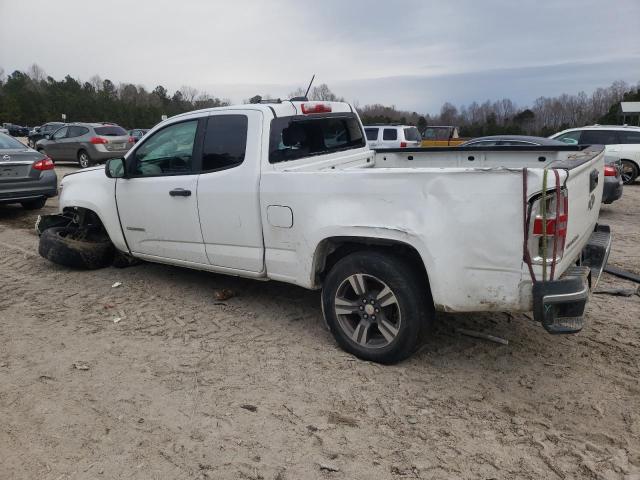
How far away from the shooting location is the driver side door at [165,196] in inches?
182

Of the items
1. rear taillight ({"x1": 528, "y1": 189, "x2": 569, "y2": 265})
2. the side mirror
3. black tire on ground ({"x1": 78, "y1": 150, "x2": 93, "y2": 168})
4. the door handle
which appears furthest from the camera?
black tire on ground ({"x1": 78, "y1": 150, "x2": 93, "y2": 168})

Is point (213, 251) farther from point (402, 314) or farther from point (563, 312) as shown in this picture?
point (563, 312)

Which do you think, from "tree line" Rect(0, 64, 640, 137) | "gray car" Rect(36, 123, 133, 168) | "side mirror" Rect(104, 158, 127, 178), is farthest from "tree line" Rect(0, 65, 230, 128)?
"side mirror" Rect(104, 158, 127, 178)

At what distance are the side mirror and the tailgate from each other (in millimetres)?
3940

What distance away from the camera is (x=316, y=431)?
9.73 feet

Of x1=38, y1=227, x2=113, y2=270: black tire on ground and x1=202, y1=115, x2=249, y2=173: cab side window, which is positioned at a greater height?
x1=202, y1=115, x2=249, y2=173: cab side window

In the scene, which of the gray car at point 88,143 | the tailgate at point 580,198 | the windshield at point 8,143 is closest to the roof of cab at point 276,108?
the tailgate at point 580,198

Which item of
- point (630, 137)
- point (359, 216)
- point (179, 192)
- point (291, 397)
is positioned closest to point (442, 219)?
point (359, 216)

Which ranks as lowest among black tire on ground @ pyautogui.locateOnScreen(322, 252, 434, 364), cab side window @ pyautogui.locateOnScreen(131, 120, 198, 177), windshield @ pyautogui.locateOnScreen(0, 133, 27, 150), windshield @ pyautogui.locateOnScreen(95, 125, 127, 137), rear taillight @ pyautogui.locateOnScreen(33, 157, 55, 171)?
black tire on ground @ pyautogui.locateOnScreen(322, 252, 434, 364)

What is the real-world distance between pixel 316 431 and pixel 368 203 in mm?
1472

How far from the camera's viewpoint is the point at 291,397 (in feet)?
10.9

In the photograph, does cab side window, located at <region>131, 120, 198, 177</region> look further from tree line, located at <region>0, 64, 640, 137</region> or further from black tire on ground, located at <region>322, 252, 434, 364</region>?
tree line, located at <region>0, 64, 640, 137</region>

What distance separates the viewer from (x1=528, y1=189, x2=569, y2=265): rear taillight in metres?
2.88

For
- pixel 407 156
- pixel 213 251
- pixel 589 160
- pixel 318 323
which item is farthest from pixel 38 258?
pixel 589 160
